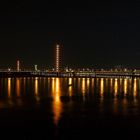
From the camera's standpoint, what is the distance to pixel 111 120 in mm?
14047

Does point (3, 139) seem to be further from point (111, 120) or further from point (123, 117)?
point (123, 117)

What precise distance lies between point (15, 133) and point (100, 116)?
500cm

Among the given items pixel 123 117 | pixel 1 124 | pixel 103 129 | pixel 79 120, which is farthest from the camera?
pixel 123 117

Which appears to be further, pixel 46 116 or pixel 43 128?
pixel 46 116

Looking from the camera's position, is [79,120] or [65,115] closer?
[79,120]

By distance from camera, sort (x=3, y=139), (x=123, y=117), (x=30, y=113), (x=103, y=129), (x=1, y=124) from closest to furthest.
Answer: (x=3, y=139)
(x=103, y=129)
(x=1, y=124)
(x=123, y=117)
(x=30, y=113)

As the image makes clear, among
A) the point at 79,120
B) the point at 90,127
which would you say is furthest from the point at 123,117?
the point at 90,127

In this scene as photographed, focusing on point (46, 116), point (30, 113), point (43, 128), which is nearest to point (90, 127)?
point (43, 128)

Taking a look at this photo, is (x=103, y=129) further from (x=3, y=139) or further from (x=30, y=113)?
(x=30, y=113)

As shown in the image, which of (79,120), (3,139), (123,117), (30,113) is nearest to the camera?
(3,139)

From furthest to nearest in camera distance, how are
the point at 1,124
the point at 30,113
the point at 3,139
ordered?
the point at 30,113 → the point at 1,124 → the point at 3,139

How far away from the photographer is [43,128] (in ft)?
39.5

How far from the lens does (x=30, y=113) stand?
16250 millimetres

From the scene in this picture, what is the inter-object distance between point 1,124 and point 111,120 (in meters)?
3.79
